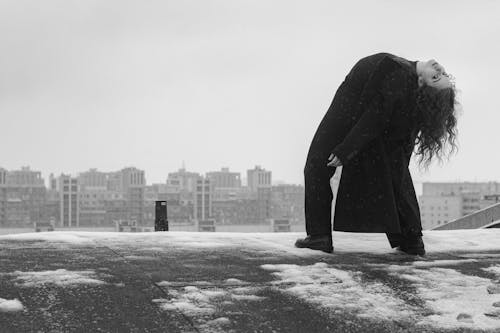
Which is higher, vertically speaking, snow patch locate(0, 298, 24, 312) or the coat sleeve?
the coat sleeve

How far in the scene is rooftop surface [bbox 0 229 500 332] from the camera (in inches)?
71.1

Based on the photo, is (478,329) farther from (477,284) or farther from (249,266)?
(249,266)

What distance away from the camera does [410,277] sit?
2.54 metres

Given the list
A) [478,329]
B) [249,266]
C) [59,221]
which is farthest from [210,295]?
[59,221]

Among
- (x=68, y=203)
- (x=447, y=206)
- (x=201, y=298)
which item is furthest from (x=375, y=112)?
(x=68, y=203)

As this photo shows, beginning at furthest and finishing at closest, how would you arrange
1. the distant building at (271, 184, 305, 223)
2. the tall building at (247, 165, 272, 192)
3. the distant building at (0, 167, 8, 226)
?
the tall building at (247, 165, 272, 192) → the distant building at (271, 184, 305, 223) → the distant building at (0, 167, 8, 226)

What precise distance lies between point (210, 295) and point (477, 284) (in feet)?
3.54

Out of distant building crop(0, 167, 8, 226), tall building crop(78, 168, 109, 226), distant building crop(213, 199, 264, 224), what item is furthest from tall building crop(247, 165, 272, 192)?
distant building crop(0, 167, 8, 226)

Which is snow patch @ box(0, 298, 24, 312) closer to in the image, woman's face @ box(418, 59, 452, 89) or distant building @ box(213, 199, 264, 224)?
woman's face @ box(418, 59, 452, 89)

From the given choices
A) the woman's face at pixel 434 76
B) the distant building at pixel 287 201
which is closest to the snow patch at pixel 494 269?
the woman's face at pixel 434 76

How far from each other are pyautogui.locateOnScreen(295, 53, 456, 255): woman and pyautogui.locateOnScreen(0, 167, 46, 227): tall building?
166 metres

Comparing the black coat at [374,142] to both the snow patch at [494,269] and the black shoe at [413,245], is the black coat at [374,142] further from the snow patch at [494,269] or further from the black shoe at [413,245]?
the snow patch at [494,269]

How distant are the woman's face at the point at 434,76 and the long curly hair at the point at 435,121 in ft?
0.08

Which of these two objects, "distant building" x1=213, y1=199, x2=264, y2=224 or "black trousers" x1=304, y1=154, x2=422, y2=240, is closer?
"black trousers" x1=304, y1=154, x2=422, y2=240
